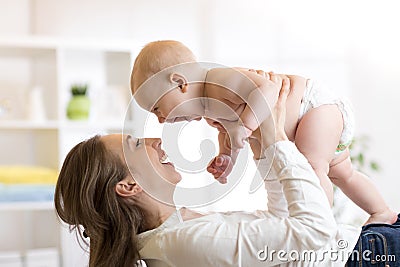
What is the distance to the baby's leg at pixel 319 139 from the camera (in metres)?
1.58

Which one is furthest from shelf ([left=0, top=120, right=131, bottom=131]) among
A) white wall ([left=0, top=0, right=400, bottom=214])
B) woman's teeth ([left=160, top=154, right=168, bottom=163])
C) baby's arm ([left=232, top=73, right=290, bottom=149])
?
baby's arm ([left=232, top=73, right=290, bottom=149])

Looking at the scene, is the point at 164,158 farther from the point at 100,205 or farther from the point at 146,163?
the point at 100,205

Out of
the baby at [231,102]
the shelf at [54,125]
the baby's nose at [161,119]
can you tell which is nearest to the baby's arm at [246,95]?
the baby at [231,102]

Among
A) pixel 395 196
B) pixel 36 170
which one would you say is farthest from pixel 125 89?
pixel 395 196

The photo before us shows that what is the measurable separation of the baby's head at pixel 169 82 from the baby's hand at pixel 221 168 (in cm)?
11

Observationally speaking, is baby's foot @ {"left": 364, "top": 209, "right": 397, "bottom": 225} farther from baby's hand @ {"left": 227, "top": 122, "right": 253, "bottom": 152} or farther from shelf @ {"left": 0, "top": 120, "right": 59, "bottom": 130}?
shelf @ {"left": 0, "top": 120, "right": 59, "bottom": 130}

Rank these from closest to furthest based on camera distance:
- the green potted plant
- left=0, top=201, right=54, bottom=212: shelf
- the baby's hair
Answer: the baby's hair, left=0, top=201, right=54, bottom=212: shelf, the green potted plant

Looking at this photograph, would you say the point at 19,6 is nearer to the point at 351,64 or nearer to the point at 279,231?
the point at 351,64

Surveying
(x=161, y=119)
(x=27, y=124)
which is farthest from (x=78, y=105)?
(x=161, y=119)

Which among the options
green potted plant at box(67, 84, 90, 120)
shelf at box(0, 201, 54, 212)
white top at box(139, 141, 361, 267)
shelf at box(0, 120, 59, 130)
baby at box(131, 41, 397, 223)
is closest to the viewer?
white top at box(139, 141, 361, 267)

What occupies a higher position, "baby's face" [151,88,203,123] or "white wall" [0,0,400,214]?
"baby's face" [151,88,203,123]

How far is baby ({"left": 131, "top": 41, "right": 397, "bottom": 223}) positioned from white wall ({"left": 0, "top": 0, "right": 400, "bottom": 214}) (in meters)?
2.40

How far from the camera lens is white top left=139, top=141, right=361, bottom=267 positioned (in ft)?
4.28

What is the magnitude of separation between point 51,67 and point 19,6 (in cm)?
43
